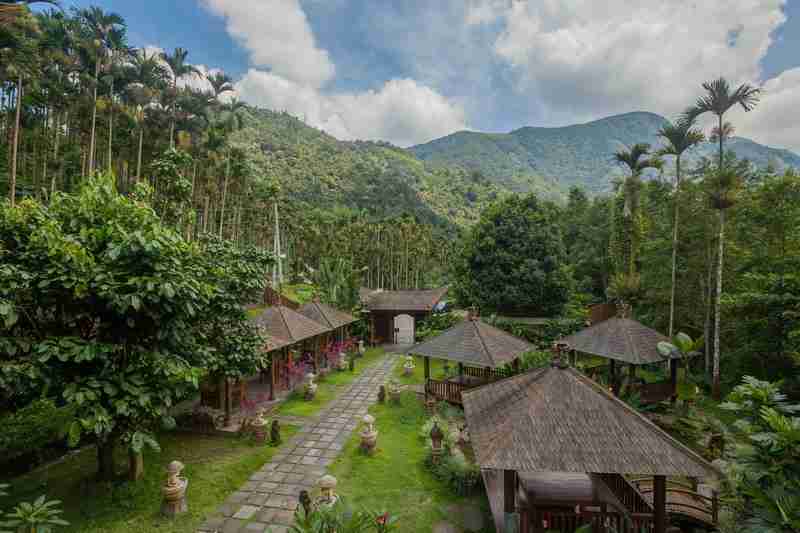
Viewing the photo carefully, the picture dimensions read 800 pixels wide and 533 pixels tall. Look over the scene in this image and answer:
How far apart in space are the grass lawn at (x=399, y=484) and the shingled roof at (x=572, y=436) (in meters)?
2.16

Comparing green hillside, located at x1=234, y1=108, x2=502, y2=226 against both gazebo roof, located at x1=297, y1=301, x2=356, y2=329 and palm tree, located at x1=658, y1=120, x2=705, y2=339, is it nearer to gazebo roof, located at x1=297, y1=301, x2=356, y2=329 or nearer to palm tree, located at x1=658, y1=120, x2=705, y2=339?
gazebo roof, located at x1=297, y1=301, x2=356, y2=329

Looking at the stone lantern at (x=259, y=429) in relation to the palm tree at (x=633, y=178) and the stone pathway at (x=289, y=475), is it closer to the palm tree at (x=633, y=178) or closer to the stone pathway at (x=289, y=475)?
the stone pathway at (x=289, y=475)

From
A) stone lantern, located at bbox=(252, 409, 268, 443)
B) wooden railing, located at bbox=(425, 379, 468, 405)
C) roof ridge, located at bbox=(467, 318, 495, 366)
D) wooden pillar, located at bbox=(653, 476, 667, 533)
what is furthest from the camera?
wooden railing, located at bbox=(425, 379, 468, 405)

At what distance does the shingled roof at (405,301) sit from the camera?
83.1 feet

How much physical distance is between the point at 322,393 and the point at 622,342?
35.5 feet

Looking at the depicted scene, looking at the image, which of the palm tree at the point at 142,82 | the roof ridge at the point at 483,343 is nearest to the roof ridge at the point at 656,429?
the roof ridge at the point at 483,343

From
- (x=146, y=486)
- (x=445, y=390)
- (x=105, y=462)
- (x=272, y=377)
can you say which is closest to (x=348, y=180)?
(x=272, y=377)

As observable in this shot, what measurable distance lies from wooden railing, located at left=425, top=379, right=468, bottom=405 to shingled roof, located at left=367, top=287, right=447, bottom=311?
11.2 metres

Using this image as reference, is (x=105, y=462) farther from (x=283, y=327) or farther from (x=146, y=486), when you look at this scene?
(x=283, y=327)

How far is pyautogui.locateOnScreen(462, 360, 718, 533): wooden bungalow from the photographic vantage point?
576cm

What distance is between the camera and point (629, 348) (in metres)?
13.1

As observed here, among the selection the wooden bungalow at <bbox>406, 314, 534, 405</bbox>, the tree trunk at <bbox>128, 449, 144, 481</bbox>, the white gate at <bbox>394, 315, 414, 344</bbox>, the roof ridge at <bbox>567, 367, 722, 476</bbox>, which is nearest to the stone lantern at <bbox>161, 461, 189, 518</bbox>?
the tree trunk at <bbox>128, 449, 144, 481</bbox>

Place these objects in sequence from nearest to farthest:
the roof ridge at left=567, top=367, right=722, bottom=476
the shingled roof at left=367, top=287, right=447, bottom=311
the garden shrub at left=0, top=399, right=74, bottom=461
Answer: the roof ridge at left=567, top=367, right=722, bottom=476, the garden shrub at left=0, top=399, right=74, bottom=461, the shingled roof at left=367, top=287, right=447, bottom=311

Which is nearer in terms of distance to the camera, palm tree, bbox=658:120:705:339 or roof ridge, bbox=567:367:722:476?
roof ridge, bbox=567:367:722:476
